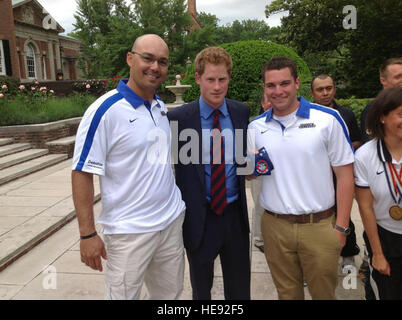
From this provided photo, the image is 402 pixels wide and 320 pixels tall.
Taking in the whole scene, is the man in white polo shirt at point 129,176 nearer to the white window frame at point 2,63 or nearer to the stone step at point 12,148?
the stone step at point 12,148

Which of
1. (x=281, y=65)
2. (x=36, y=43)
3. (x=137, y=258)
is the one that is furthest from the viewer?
(x=36, y=43)

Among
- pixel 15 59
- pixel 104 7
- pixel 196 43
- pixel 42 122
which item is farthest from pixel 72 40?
pixel 42 122

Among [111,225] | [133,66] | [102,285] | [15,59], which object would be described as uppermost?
[15,59]

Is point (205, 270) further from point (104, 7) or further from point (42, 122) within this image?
point (104, 7)

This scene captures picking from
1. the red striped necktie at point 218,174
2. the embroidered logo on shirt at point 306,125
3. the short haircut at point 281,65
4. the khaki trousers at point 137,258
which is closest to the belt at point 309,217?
the red striped necktie at point 218,174

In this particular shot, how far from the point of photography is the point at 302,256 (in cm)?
232

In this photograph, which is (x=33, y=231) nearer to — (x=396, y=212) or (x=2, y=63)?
(x=396, y=212)

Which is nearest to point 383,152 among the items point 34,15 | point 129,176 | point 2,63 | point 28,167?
point 129,176

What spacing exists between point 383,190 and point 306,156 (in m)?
0.50

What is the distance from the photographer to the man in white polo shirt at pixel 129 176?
206 cm

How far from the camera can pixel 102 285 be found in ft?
11.0

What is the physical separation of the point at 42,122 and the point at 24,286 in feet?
25.0

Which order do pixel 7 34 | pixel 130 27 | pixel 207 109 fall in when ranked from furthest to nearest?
pixel 130 27, pixel 7 34, pixel 207 109

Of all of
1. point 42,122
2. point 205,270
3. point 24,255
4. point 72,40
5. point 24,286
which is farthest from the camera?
point 72,40
